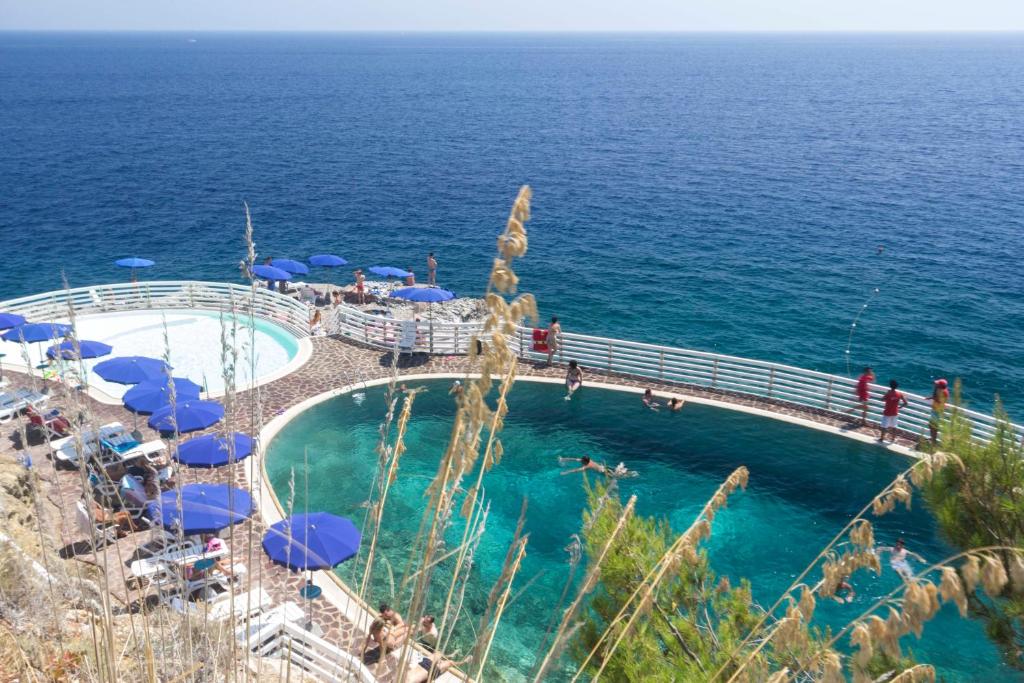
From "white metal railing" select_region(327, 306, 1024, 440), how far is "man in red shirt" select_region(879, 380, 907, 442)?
0.54 m

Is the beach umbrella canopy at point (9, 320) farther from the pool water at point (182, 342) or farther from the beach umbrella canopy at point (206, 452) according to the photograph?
the beach umbrella canopy at point (206, 452)

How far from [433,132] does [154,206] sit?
42864mm

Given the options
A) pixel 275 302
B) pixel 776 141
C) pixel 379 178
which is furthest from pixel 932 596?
pixel 776 141

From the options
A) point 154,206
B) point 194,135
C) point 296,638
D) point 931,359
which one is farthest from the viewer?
point 194,135

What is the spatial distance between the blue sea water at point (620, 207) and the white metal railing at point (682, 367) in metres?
9.70

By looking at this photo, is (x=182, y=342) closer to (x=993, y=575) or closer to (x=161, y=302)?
Answer: (x=161, y=302)

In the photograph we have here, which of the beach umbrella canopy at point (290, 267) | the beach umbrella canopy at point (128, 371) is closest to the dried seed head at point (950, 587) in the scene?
the beach umbrella canopy at point (128, 371)

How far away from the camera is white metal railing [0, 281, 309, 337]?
23.8 meters

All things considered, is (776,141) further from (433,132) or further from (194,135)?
(194,135)

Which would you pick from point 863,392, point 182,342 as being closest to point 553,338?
point 863,392

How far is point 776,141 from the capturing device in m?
81.9

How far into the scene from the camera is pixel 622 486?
53.6 ft

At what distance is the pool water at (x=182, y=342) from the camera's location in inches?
832

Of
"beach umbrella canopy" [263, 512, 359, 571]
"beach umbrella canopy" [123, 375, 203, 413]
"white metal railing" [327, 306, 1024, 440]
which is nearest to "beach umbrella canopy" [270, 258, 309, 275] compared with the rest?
"white metal railing" [327, 306, 1024, 440]
